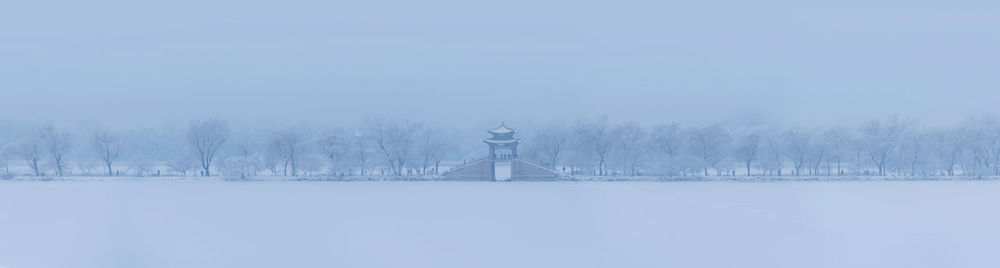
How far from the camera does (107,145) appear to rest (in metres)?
48.1

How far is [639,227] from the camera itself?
19.0 metres

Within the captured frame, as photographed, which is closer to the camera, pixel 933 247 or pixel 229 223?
pixel 933 247

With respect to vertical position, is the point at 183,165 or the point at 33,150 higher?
the point at 33,150

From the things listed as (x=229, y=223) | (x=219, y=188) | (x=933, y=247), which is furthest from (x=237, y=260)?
(x=219, y=188)

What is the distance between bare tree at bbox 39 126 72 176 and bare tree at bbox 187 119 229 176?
649cm

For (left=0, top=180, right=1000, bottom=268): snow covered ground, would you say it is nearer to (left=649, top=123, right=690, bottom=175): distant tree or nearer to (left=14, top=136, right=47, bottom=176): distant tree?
(left=649, top=123, right=690, bottom=175): distant tree

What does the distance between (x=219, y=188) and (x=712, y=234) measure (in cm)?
2216

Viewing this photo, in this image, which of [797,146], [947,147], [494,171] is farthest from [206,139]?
[947,147]

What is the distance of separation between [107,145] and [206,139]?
5.62 metres

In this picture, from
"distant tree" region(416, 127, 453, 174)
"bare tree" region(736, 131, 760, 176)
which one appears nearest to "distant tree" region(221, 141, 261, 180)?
"distant tree" region(416, 127, 453, 174)

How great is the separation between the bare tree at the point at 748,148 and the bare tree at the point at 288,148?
76.2 ft

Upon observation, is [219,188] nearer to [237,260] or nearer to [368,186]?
[368,186]

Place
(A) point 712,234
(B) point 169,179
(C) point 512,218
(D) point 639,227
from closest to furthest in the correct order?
(A) point 712,234
(D) point 639,227
(C) point 512,218
(B) point 169,179

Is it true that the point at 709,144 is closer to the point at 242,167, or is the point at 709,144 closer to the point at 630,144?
the point at 630,144
